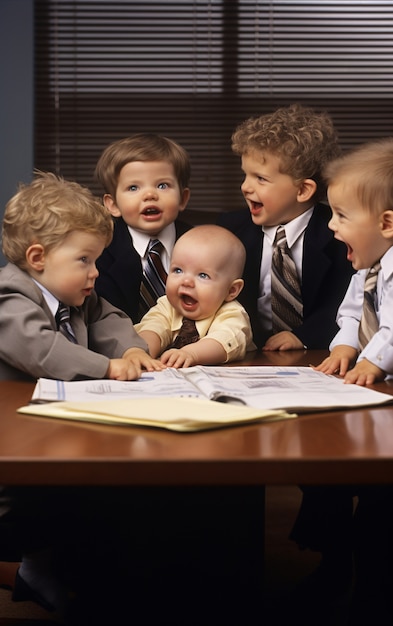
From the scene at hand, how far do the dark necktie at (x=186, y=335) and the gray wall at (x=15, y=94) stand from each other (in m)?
2.47

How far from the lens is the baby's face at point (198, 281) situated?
1.82 meters

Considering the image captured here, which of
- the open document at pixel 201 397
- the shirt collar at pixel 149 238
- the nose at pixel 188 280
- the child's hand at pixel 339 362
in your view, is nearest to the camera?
the open document at pixel 201 397

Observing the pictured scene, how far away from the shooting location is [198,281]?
1.83m

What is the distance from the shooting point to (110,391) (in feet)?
3.79

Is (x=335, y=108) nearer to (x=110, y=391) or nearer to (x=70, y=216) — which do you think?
Result: (x=70, y=216)

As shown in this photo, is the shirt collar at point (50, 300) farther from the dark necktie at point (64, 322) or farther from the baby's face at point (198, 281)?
the baby's face at point (198, 281)

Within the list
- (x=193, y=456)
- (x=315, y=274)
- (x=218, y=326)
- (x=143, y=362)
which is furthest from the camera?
(x=315, y=274)

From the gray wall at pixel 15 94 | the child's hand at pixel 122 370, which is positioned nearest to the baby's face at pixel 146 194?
the child's hand at pixel 122 370

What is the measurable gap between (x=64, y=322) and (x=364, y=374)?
0.53m

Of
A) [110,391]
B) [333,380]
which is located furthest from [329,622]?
[110,391]

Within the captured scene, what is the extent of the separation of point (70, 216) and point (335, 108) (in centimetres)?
311

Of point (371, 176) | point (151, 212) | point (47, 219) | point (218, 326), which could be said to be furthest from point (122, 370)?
point (151, 212)

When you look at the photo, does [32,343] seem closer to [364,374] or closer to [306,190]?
[364,374]

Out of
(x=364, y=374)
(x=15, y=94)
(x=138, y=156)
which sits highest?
(x=15, y=94)
